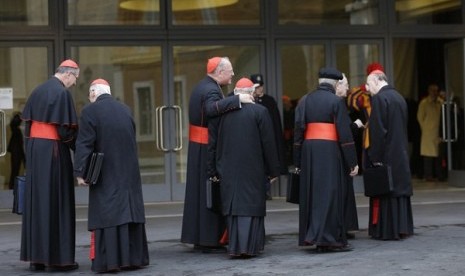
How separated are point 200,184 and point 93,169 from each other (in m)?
1.64

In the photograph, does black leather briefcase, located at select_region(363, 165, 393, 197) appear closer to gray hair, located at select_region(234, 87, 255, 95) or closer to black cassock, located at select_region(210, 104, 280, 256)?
black cassock, located at select_region(210, 104, 280, 256)

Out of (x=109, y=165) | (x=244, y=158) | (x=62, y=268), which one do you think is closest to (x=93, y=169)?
(x=109, y=165)

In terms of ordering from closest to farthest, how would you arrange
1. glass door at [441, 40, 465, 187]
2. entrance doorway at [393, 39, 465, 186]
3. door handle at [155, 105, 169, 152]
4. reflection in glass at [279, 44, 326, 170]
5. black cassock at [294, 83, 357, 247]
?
black cassock at [294, 83, 357, 247]
door handle at [155, 105, 169, 152]
reflection in glass at [279, 44, 326, 170]
glass door at [441, 40, 465, 187]
entrance doorway at [393, 39, 465, 186]

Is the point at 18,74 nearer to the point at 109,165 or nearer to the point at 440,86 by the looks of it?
the point at 109,165

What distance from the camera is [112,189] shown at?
27.8ft

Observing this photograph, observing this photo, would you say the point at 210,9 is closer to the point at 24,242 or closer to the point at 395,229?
the point at 395,229

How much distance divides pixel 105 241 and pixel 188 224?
4.91 feet

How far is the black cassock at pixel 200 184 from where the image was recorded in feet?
31.3

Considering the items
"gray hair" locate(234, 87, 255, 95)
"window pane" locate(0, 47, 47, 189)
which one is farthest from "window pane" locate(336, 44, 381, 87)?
"gray hair" locate(234, 87, 255, 95)

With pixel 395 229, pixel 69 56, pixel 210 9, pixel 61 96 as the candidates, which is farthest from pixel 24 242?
Result: pixel 210 9

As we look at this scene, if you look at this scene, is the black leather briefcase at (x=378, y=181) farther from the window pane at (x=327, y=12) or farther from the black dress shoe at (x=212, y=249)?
the window pane at (x=327, y=12)

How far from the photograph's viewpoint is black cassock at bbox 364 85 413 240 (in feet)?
33.3

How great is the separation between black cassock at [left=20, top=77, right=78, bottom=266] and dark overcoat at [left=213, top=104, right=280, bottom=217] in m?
1.49

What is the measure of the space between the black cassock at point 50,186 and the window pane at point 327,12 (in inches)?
283
